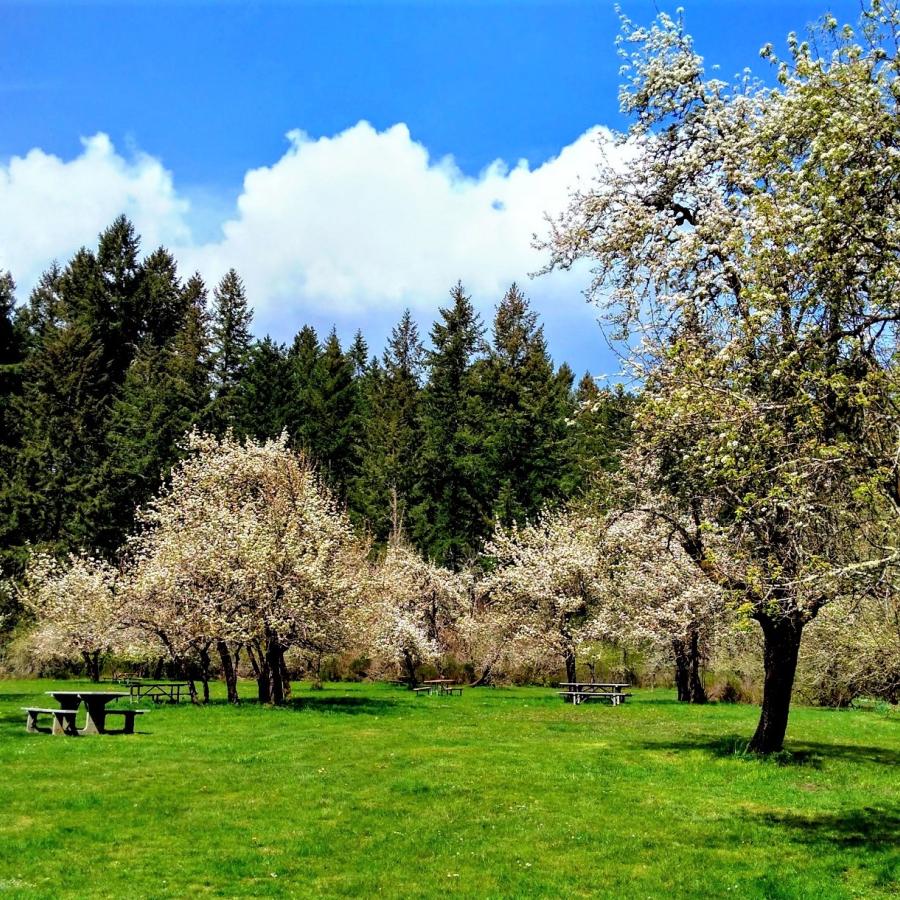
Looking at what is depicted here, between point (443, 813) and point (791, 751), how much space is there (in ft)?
33.6

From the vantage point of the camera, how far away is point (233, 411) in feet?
244

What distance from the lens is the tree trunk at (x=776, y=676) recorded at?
18.0 metres

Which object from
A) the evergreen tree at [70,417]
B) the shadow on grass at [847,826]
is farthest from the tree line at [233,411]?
the shadow on grass at [847,826]

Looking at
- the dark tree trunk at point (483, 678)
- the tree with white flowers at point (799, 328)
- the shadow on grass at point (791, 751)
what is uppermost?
the tree with white flowers at point (799, 328)

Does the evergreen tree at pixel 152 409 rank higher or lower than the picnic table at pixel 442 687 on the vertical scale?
higher

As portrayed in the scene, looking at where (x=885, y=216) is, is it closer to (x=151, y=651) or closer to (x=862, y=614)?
(x=862, y=614)

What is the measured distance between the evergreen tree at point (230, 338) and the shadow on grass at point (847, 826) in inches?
2581

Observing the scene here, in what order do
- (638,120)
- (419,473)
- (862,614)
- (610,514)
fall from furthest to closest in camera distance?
(419,473) → (862,614) → (610,514) → (638,120)

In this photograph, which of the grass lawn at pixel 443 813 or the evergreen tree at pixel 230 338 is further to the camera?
the evergreen tree at pixel 230 338

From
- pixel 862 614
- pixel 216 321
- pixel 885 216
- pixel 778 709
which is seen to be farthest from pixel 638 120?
pixel 216 321

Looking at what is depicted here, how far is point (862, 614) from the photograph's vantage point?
3325cm

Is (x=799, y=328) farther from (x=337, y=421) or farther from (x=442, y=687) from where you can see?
(x=337, y=421)

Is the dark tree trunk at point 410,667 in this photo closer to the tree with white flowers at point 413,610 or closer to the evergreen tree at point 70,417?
the tree with white flowers at point 413,610

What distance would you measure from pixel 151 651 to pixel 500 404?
48.1 meters
